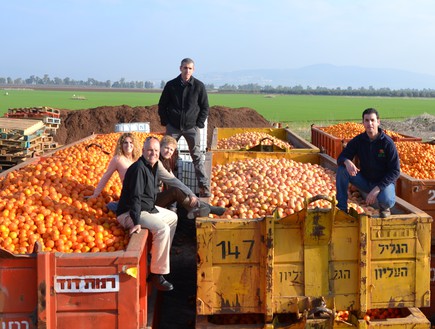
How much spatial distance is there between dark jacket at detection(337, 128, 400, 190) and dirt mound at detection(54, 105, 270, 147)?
17.1 meters

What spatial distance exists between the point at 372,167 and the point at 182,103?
12.5ft

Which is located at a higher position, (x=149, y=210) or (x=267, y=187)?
(x=267, y=187)

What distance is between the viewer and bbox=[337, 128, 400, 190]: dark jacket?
5.66 meters

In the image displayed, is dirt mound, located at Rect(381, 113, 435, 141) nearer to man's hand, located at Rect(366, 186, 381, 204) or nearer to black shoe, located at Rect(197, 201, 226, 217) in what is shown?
man's hand, located at Rect(366, 186, 381, 204)

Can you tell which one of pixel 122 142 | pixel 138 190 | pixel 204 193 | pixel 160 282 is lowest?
pixel 160 282

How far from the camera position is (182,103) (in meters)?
8.65

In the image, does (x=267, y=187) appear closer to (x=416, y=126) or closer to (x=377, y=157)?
(x=377, y=157)

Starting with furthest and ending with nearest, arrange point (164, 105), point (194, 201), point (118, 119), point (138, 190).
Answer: point (118, 119) < point (164, 105) < point (194, 201) < point (138, 190)

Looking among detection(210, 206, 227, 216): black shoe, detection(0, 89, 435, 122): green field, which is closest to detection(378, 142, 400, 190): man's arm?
detection(210, 206, 227, 216): black shoe

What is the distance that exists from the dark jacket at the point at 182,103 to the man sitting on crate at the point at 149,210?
10.5 ft

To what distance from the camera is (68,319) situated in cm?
404

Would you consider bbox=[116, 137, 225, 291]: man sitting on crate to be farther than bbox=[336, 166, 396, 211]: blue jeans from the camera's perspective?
No

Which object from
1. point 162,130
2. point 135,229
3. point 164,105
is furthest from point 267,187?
point 162,130

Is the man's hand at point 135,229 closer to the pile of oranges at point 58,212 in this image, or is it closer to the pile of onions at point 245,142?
the pile of oranges at point 58,212
